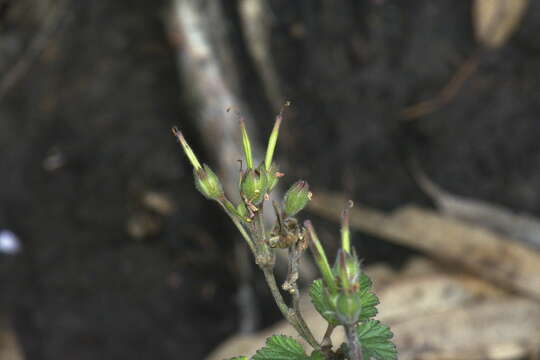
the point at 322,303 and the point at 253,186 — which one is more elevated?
the point at 253,186

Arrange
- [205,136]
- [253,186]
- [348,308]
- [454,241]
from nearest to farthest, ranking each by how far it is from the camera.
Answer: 1. [348,308]
2. [253,186]
3. [454,241]
4. [205,136]

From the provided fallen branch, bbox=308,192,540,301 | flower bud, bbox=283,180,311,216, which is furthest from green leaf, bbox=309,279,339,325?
fallen branch, bbox=308,192,540,301

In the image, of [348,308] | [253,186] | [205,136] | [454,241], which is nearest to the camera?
[348,308]

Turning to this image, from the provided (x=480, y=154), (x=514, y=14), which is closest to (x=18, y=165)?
(x=480, y=154)

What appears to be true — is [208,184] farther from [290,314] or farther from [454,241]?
[454,241]

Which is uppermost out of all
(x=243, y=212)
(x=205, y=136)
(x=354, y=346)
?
(x=205, y=136)

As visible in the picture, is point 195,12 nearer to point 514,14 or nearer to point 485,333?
point 514,14

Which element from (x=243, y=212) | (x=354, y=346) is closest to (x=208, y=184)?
(x=243, y=212)

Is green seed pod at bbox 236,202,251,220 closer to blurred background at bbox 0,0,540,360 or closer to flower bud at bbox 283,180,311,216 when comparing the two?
flower bud at bbox 283,180,311,216
